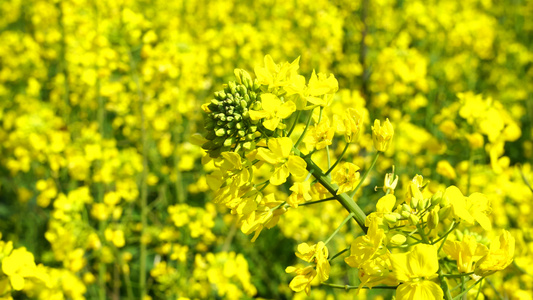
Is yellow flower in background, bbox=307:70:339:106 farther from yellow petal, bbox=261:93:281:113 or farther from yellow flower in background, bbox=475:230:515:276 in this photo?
yellow flower in background, bbox=475:230:515:276

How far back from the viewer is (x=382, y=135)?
1272 millimetres

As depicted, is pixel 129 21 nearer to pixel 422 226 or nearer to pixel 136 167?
pixel 136 167

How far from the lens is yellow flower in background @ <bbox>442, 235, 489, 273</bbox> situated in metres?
1.06

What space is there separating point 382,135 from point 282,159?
1.04ft

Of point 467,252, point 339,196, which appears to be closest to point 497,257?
point 467,252

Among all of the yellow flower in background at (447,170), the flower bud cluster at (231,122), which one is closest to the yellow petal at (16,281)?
the flower bud cluster at (231,122)

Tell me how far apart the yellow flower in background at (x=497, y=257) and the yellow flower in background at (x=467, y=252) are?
0.02 meters

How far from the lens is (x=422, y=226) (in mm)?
1157

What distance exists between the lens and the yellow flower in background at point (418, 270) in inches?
38.1

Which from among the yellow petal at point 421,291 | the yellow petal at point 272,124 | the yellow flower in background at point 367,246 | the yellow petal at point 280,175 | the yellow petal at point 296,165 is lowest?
the yellow petal at point 421,291

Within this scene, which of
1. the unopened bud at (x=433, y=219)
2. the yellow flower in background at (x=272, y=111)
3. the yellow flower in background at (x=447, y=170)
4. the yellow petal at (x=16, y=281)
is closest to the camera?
the unopened bud at (x=433, y=219)

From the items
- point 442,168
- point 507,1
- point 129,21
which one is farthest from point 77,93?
point 507,1

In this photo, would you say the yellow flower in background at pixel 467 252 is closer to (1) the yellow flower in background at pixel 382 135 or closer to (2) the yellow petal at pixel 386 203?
(2) the yellow petal at pixel 386 203

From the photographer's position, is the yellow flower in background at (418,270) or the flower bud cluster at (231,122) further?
the flower bud cluster at (231,122)
